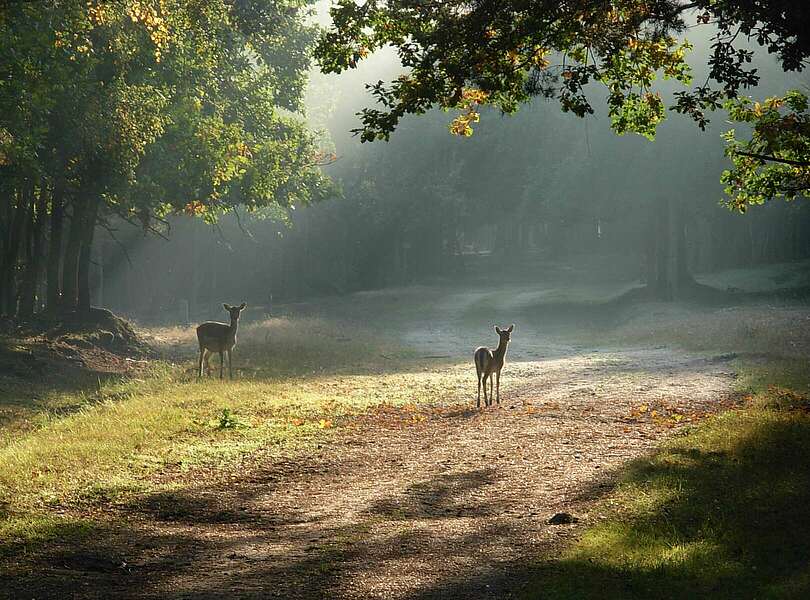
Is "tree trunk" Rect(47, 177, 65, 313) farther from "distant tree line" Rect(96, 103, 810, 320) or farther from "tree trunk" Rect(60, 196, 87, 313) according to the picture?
"distant tree line" Rect(96, 103, 810, 320)

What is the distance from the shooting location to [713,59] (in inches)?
480

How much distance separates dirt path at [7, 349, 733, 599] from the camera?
7.39 meters

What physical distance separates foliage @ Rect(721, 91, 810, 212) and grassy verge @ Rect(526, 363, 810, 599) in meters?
3.78

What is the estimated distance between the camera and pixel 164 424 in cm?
1495

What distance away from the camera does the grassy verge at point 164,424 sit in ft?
33.2

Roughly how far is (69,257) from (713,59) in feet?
75.8

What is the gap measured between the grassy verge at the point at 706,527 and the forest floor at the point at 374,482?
39 mm

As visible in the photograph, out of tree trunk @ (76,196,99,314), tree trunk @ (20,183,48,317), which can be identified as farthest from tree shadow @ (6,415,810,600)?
tree trunk @ (76,196,99,314)

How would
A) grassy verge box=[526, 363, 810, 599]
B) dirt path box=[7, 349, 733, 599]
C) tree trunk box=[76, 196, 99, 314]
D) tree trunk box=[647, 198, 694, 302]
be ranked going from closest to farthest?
1. grassy verge box=[526, 363, 810, 599]
2. dirt path box=[7, 349, 733, 599]
3. tree trunk box=[76, 196, 99, 314]
4. tree trunk box=[647, 198, 694, 302]

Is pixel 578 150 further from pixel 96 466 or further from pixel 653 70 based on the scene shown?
pixel 96 466

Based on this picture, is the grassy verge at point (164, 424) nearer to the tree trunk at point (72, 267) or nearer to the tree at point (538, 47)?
the tree trunk at point (72, 267)

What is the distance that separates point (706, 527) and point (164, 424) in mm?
9054

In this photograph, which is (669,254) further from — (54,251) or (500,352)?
(500,352)

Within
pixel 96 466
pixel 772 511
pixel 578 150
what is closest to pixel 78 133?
pixel 96 466
